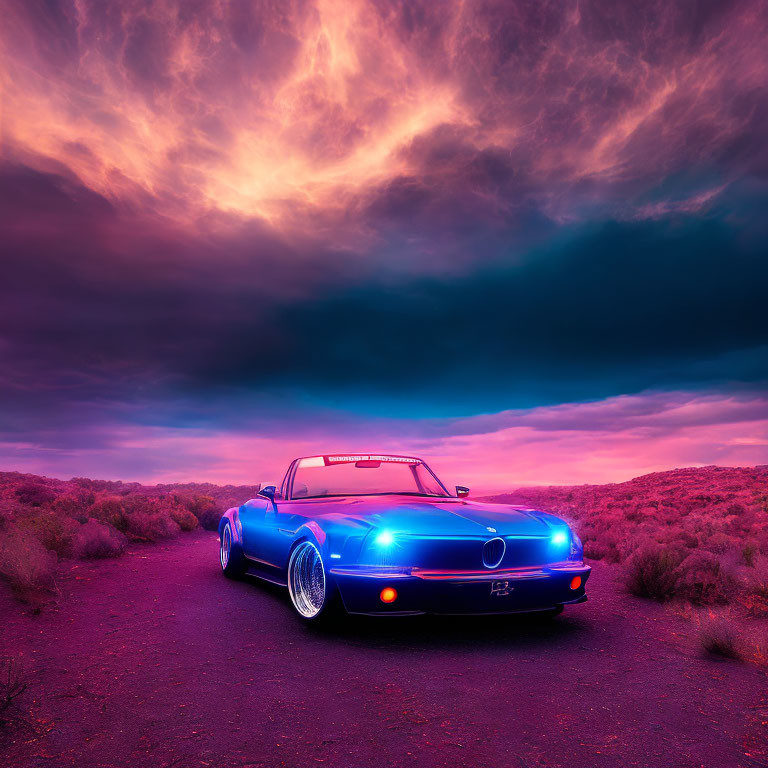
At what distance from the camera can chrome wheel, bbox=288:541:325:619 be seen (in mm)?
5480

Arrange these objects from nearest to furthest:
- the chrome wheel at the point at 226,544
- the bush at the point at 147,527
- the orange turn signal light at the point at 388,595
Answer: the orange turn signal light at the point at 388,595 → the chrome wheel at the point at 226,544 → the bush at the point at 147,527

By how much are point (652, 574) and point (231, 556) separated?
17.2ft

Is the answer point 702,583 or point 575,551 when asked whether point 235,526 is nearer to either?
point 575,551

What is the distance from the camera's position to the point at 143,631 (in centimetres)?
551

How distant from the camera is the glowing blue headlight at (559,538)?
5.43 meters

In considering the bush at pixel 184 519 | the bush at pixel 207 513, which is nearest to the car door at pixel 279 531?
the bush at pixel 184 519

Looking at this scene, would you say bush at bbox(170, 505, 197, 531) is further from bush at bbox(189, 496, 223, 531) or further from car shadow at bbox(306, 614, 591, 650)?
car shadow at bbox(306, 614, 591, 650)

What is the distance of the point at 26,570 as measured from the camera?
679 centimetres

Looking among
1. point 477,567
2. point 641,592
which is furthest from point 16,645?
point 641,592

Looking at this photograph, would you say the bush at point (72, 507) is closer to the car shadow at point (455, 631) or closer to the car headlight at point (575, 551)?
the car shadow at point (455, 631)

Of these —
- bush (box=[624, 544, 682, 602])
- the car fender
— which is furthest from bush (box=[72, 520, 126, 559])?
bush (box=[624, 544, 682, 602])

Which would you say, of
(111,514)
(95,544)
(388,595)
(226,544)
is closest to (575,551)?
(388,595)

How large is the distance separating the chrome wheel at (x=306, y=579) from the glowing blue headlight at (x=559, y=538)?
2.08 metres

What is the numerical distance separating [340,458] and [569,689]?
357cm
